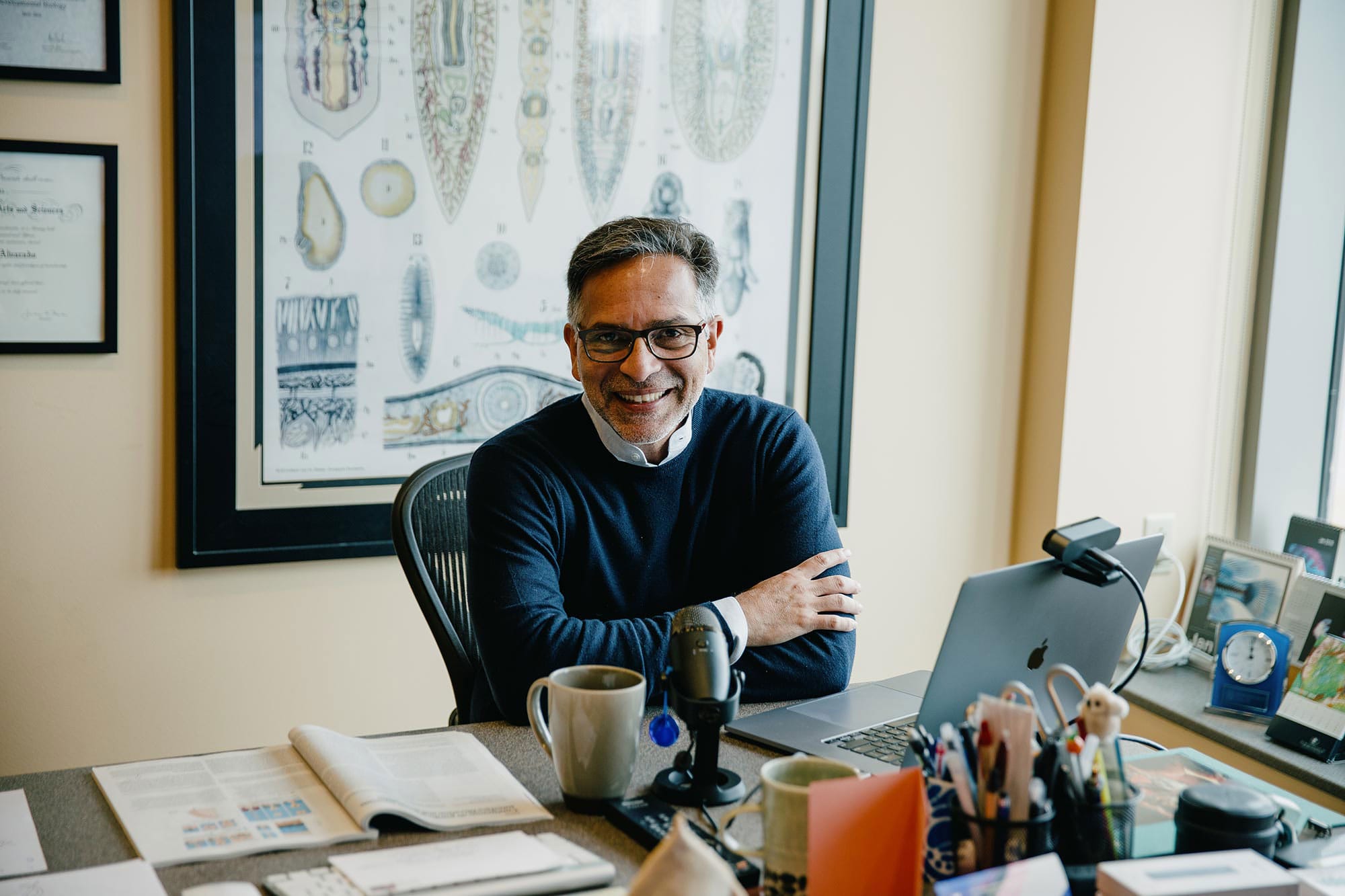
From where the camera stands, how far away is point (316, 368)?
2.20 m

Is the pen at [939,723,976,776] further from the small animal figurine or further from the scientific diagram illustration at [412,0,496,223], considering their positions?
the scientific diagram illustration at [412,0,496,223]

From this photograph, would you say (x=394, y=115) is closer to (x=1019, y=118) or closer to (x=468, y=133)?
(x=468, y=133)

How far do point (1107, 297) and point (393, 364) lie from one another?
1605 millimetres

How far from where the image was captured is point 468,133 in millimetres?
2271

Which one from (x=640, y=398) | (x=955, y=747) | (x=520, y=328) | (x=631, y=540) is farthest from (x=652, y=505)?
(x=955, y=747)

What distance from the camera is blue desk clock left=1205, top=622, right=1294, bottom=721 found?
2.25 m

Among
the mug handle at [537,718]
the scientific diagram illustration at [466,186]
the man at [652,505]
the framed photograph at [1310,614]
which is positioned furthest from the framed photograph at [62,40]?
the framed photograph at [1310,614]

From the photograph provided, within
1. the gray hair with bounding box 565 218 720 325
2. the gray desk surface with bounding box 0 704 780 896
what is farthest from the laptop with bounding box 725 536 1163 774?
the gray hair with bounding box 565 218 720 325

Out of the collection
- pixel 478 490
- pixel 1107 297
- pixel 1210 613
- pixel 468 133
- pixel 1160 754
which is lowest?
pixel 1210 613

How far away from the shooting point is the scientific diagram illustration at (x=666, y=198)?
8.04ft

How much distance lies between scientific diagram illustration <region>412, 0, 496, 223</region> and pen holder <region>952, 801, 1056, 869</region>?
1696 mm

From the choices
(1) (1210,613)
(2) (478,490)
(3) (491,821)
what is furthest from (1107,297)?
(3) (491,821)

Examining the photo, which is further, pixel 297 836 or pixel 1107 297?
pixel 1107 297

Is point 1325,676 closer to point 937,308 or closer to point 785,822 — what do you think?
point 937,308
